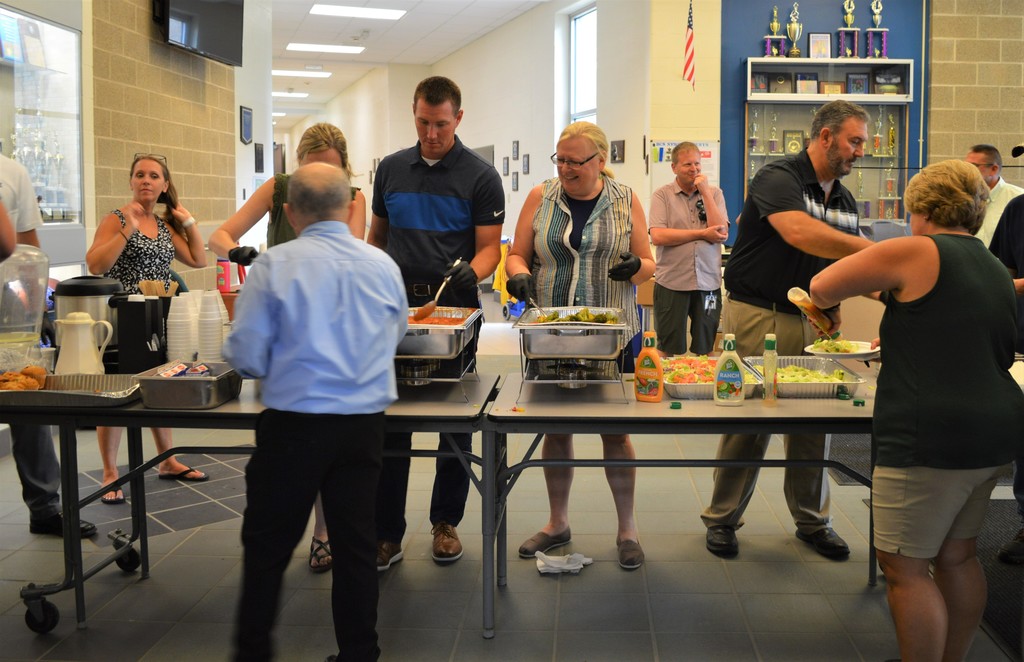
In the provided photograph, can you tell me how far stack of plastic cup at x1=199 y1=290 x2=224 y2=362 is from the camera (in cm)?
315

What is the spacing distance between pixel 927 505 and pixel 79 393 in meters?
2.35

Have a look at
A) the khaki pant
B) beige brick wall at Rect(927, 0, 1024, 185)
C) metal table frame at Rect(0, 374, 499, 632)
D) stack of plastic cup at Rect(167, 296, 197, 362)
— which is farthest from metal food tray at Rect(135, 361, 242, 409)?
beige brick wall at Rect(927, 0, 1024, 185)

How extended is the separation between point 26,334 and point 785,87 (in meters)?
7.40

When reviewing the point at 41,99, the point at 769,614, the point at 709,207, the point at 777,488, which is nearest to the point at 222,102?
the point at 41,99

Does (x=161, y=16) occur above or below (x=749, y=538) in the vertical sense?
above

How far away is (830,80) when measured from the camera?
8.90 metres

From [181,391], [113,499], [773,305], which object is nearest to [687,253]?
[773,305]

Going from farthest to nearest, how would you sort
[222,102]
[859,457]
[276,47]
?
[276,47] < [222,102] < [859,457]

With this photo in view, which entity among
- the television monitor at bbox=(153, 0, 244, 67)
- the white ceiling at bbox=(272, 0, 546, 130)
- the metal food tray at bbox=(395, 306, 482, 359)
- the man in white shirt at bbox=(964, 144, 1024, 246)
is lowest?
the metal food tray at bbox=(395, 306, 482, 359)

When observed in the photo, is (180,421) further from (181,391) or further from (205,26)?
(205,26)

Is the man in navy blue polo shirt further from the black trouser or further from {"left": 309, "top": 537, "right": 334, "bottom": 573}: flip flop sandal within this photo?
the black trouser

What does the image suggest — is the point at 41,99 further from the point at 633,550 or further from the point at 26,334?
the point at 633,550

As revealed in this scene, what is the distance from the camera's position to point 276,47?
15.3 meters

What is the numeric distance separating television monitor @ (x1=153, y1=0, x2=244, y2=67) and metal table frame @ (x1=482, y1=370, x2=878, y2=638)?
5.21m
